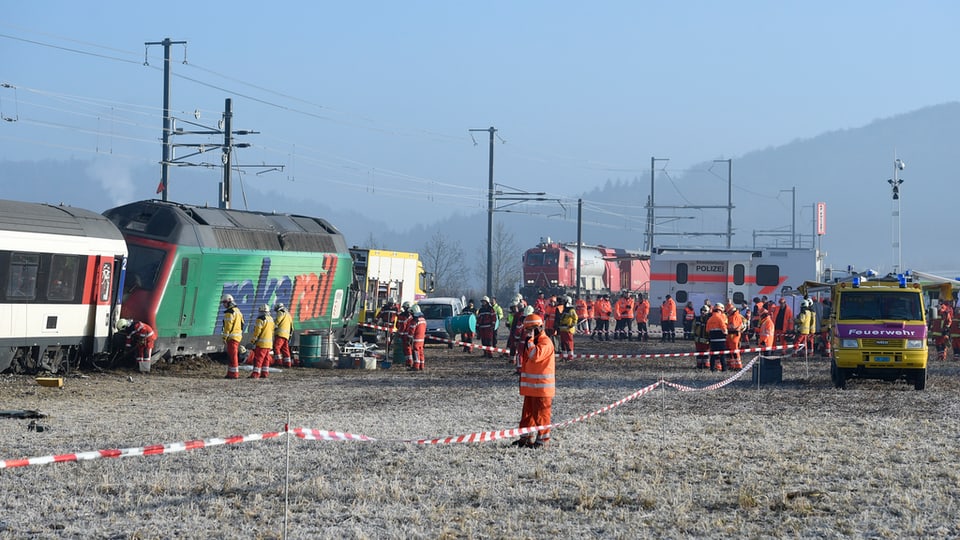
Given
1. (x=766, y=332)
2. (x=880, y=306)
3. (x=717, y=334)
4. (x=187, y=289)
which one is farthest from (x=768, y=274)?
(x=187, y=289)

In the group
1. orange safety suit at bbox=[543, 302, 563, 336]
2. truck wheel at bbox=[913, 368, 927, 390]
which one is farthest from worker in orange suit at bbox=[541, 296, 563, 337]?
truck wheel at bbox=[913, 368, 927, 390]

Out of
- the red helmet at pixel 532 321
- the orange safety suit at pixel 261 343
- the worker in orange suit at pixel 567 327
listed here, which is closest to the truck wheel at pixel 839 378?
the worker in orange suit at pixel 567 327

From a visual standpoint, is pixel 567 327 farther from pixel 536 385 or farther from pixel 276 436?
pixel 276 436

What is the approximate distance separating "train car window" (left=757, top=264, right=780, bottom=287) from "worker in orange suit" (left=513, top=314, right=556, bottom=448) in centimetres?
3287

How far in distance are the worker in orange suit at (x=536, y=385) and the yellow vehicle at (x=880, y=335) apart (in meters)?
9.98

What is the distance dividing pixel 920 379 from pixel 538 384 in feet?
37.0

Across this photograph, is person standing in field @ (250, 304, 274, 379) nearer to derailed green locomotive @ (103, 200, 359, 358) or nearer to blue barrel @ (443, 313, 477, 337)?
derailed green locomotive @ (103, 200, 359, 358)

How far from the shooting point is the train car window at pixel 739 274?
46.0m

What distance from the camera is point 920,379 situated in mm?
22781

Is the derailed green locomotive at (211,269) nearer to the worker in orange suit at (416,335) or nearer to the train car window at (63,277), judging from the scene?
the train car window at (63,277)

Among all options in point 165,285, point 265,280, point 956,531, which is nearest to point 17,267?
point 165,285

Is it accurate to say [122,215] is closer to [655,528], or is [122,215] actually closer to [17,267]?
[17,267]

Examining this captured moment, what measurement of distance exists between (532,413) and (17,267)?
1105cm

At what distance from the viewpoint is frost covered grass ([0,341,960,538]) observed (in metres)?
10.2
